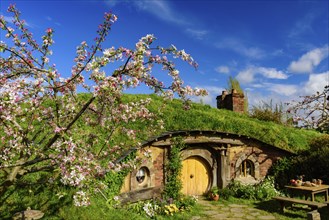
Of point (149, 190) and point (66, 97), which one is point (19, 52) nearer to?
point (66, 97)

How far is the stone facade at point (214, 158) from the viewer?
1279 centimetres

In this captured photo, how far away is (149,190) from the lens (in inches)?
496

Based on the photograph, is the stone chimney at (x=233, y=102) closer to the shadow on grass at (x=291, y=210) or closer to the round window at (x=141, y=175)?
the shadow on grass at (x=291, y=210)

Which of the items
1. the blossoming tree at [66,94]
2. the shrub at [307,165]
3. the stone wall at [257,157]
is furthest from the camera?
the stone wall at [257,157]

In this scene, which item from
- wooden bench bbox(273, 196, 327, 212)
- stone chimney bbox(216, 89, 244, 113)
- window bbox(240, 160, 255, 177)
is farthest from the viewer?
stone chimney bbox(216, 89, 244, 113)

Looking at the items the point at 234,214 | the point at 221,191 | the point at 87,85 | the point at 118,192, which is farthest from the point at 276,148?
the point at 87,85

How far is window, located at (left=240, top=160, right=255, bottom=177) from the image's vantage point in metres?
16.2

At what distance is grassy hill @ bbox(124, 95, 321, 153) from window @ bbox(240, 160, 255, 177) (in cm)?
138

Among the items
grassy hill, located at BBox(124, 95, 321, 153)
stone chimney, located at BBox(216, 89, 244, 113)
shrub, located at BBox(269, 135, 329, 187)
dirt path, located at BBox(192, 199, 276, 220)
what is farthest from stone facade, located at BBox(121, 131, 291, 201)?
stone chimney, located at BBox(216, 89, 244, 113)

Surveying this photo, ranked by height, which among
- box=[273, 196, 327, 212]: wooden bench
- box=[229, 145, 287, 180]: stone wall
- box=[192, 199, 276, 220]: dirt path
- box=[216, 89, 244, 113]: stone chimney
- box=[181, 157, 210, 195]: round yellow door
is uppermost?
box=[216, 89, 244, 113]: stone chimney

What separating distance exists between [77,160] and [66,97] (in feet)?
3.85

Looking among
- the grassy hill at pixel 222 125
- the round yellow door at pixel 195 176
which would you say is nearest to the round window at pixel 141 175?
the round yellow door at pixel 195 176

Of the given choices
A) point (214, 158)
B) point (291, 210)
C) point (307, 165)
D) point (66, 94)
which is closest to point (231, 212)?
point (291, 210)

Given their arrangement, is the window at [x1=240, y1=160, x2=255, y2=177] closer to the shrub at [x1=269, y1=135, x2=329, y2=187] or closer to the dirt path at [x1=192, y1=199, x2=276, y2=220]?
the shrub at [x1=269, y1=135, x2=329, y2=187]
